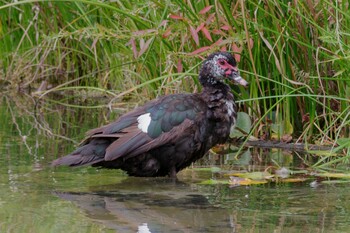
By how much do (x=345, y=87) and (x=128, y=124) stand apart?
5.46ft

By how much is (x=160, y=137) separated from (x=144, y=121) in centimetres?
16

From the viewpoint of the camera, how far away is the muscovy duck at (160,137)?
622 cm

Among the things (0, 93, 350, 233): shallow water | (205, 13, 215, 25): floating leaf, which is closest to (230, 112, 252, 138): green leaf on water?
(0, 93, 350, 233): shallow water

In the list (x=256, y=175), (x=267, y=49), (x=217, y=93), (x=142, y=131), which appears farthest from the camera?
(x=267, y=49)

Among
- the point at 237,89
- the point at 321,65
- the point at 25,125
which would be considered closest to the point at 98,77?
the point at 25,125

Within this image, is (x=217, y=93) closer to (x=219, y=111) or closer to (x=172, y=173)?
(x=219, y=111)

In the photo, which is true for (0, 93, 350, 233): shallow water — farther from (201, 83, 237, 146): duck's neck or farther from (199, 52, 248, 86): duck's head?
(199, 52, 248, 86): duck's head

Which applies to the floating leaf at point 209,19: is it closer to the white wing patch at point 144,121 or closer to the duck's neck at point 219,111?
the duck's neck at point 219,111

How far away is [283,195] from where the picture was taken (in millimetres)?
5484

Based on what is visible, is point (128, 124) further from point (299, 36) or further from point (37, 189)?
point (299, 36)

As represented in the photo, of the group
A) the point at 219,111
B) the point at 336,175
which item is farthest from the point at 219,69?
the point at 336,175

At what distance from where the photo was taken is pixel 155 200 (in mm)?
5445

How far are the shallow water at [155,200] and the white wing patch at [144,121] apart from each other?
1.21 ft

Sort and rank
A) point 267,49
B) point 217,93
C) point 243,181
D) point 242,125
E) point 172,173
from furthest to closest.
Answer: point 242,125 → point 267,49 → point 217,93 → point 172,173 → point 243,181
